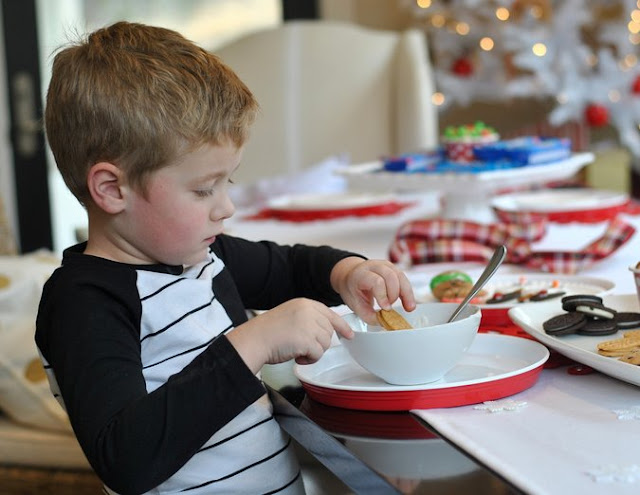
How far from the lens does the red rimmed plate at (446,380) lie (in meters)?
0.75

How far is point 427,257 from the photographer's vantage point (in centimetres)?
139

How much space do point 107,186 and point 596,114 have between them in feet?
9.51

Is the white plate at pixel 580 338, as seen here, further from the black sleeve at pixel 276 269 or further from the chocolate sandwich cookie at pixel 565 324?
the black sleeve at pixel 276 269

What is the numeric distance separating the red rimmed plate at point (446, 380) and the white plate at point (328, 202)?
1107mm

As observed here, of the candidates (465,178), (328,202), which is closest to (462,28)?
(328,202)

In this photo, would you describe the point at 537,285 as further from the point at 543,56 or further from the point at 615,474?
the point at 543,56

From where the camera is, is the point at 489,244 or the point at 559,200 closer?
the point at 489,244

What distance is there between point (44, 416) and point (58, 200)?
2.64 meters

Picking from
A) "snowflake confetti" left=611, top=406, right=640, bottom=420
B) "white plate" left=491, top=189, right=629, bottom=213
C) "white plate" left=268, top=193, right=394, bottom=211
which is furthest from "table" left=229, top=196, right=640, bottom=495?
"white plate" left=268, top=193, right=394, bottom=211

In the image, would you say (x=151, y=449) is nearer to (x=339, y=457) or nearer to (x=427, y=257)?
(x=339, y=457)

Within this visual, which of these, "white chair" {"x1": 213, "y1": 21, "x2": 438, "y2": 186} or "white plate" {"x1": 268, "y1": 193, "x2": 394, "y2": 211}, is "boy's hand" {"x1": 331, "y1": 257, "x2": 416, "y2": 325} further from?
"white chair" {"x1": 213, "y1": 21, "x2": 438, "y2": 186}

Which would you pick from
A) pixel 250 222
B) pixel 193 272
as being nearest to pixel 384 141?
pixel 250 222

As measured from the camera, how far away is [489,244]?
4.62 feet

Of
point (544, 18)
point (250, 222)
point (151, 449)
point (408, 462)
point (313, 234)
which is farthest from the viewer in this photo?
point (544, 18)
